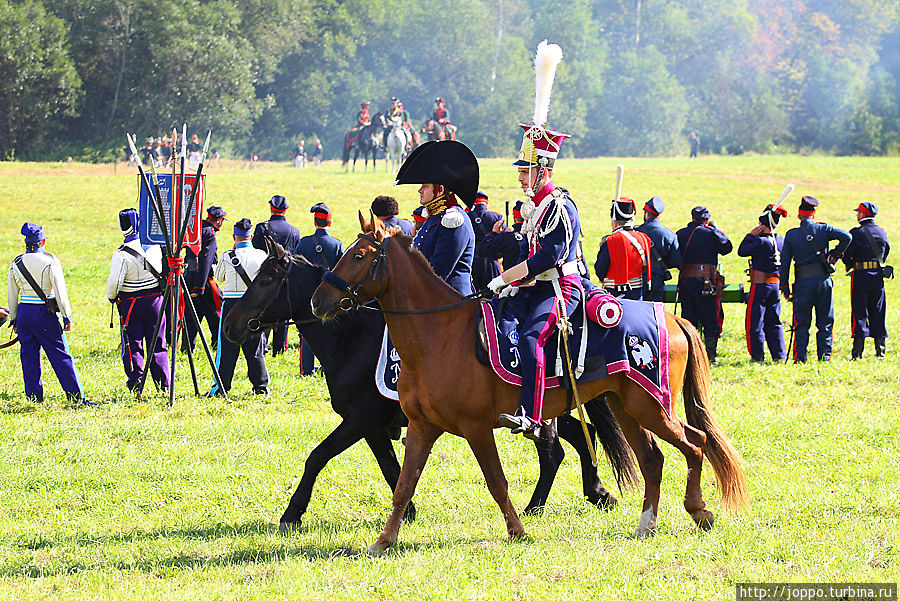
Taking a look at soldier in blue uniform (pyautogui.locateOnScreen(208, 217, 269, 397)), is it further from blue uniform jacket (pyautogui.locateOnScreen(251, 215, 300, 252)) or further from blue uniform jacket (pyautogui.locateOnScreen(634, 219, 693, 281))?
blue uniform jacket (pyautogui.locateOnScreen(634, 219, 693, 281))

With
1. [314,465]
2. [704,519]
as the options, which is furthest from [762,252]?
[314,465]

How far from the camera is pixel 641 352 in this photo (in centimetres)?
669

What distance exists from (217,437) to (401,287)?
3.79 m

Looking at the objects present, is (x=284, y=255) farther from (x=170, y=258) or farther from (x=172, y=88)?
(x=172, y=88)

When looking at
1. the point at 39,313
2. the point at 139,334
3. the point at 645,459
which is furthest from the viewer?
the point at 139,334

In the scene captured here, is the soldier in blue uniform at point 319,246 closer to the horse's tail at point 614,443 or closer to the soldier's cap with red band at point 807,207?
the horse's tail at point 614,443

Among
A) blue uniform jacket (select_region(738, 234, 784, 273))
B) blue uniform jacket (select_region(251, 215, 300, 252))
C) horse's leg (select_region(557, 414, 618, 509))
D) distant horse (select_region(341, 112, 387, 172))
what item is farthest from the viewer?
distant horse (select_region(341, 112, 387, 172))

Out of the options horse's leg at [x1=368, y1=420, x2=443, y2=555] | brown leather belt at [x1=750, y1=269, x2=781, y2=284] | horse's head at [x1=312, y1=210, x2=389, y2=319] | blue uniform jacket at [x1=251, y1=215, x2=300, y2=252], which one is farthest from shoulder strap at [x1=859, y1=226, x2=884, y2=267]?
horse's head at [x1=312, y1=210, x2=389, y2=319]

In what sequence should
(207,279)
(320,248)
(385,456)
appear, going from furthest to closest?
(207,279) → (320,248) → (385,456)

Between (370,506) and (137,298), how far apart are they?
4.90m

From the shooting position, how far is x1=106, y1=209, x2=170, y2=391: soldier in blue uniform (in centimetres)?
1123

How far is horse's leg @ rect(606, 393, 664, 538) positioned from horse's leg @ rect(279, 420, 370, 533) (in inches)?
65.4

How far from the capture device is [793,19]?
86.6 meters

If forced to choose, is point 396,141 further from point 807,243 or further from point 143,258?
point 143,258
